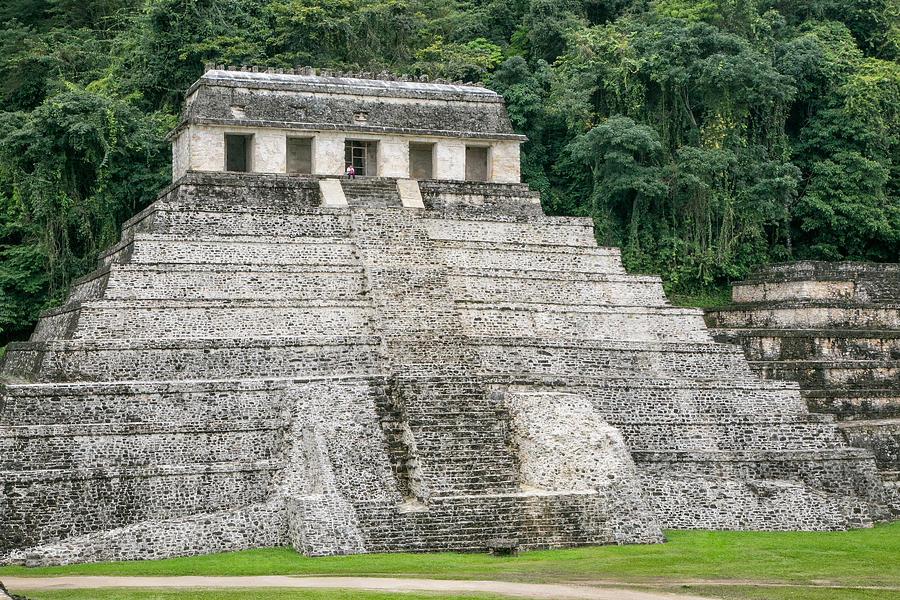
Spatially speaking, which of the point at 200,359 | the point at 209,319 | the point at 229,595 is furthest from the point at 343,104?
the point at 229,595

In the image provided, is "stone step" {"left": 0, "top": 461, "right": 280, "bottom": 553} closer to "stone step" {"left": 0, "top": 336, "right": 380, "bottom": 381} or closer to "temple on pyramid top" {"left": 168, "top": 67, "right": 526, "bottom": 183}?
"stone step" {"left": 0, "top": 336, "right": 380, "bottom": 381}

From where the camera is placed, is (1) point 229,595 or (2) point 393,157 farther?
(2) point 393,157

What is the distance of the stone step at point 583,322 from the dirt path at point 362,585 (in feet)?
26.4

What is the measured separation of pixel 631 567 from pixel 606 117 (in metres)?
19.4

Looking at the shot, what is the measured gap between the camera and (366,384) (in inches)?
868

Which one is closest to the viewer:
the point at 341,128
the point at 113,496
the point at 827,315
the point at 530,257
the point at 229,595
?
the point at 229,595

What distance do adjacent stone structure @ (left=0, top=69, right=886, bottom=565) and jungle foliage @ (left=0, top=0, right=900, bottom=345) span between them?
13.3 feet

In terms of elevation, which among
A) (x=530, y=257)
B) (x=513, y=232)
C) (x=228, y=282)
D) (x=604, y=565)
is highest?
(x=228, y=282)

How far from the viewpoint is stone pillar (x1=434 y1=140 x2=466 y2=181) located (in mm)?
30438

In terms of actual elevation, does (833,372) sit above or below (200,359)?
below

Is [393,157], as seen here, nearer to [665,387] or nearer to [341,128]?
[341,128]

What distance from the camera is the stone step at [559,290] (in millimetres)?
26000

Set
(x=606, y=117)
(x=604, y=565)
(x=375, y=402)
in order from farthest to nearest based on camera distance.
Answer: (x=606, y=117), (x=375, y=402), (x=604, y=565)

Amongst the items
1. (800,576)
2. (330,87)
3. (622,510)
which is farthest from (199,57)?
(800,576)
